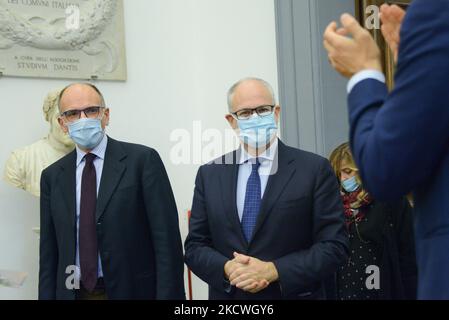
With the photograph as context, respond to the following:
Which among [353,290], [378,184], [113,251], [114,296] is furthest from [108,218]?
[378,184]

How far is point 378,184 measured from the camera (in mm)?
1271

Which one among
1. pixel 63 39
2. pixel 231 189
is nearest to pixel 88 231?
pixel 231 189

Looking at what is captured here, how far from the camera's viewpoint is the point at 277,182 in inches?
106

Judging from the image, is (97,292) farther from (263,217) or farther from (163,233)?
(263,217)

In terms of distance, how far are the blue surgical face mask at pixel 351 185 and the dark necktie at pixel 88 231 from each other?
135 cm

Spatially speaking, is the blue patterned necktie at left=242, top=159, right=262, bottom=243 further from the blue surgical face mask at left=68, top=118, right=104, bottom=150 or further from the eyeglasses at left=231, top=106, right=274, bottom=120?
the blue surgical face mask at left=68, top=118, right=104, bottom=150

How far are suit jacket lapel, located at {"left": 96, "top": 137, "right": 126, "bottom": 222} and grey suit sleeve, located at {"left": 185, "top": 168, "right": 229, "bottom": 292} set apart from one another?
0.44 metres

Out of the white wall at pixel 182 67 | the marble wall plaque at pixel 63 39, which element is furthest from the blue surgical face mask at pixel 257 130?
the marble wall plaque at pixel 63 39

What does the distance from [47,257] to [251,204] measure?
3.75 feet

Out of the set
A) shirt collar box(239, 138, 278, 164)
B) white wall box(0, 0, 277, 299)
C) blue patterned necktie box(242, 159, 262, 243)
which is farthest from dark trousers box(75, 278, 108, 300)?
white wall box(0, 0, 277, 299)

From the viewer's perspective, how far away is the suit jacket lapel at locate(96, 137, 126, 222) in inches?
117

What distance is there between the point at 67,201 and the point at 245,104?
40.1 inches

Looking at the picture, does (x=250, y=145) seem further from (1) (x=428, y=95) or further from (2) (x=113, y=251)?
(1) (x=428, y=95)

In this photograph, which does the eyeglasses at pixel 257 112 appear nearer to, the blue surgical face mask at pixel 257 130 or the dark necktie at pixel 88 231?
the blue surgical face mask at pixel 257 130
